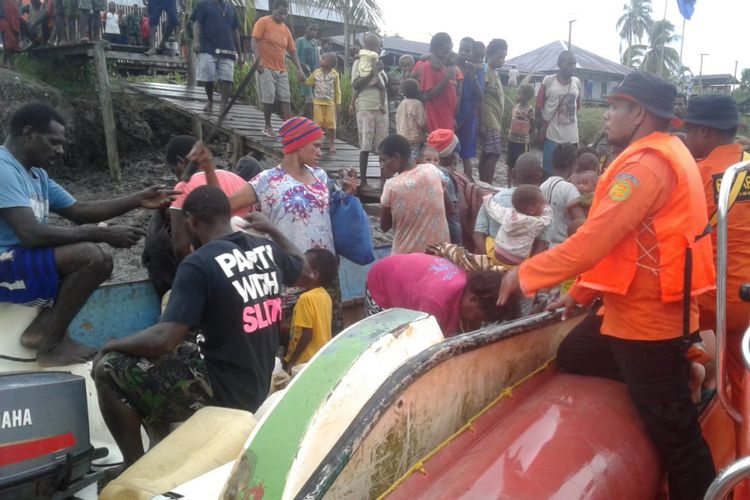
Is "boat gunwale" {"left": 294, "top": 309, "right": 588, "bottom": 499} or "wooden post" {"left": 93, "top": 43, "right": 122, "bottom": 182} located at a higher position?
Result: "wooden post" {"left": 93, "top": 43, "right": 122, "bottom": 182}

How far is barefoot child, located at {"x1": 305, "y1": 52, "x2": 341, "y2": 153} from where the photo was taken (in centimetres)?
966

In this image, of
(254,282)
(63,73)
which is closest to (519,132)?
(254,282)

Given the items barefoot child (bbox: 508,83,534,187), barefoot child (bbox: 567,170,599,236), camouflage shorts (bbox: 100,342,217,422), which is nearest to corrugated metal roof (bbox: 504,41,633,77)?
→ barefoot child (bbox: 508,83,534,187)

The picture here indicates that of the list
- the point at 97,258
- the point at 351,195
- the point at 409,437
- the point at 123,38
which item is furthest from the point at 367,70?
the point at 123,38

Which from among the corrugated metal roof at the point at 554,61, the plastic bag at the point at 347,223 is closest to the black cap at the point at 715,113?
the plastic bag at the point at 347,223

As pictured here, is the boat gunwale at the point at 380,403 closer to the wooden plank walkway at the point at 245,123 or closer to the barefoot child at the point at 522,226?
the barefoot child at the point at 522,226

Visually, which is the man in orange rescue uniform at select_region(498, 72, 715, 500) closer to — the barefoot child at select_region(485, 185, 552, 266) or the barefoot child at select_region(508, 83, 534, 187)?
the barefoot child at select_region(485, 185, 552, 266)

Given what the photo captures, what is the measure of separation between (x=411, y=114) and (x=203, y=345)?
208 inches

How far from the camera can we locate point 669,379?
241 cm

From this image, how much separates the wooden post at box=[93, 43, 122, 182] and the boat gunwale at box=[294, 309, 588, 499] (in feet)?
29.7

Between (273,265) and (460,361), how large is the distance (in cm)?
127

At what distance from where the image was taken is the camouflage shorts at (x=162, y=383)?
2.94 metres

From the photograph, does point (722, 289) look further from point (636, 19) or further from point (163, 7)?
point (636, 19)

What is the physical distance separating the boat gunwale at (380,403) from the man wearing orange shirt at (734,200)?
1.21m
